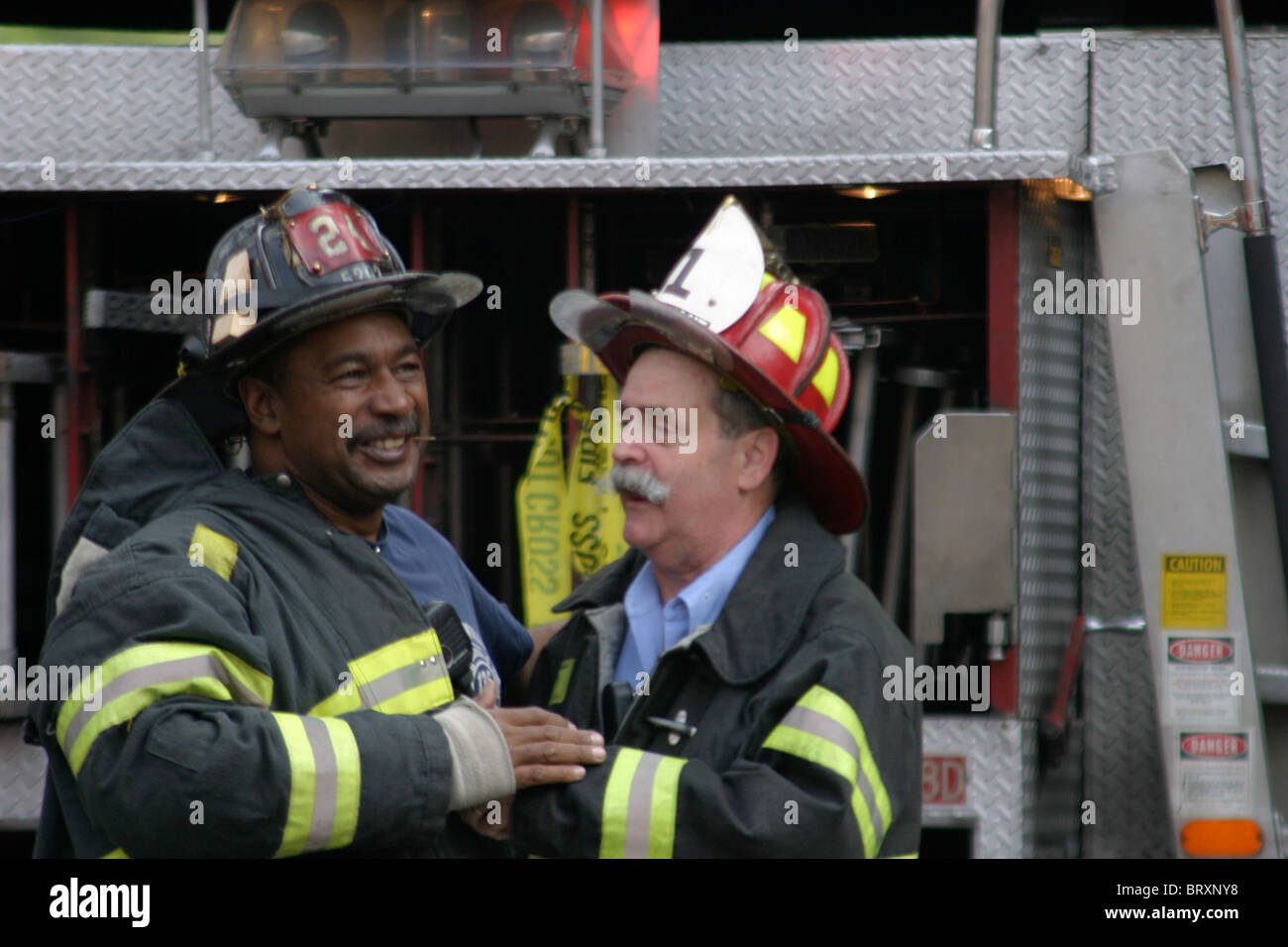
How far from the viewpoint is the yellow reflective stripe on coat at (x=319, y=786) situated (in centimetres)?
230

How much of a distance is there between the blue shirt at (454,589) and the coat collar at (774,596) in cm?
52

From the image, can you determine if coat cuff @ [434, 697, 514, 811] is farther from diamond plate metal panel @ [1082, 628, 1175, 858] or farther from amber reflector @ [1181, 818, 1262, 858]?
diamond plate metal panel @ [1082, 628, 1175, 858]

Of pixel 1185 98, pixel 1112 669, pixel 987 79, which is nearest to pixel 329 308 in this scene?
pixel 987 79

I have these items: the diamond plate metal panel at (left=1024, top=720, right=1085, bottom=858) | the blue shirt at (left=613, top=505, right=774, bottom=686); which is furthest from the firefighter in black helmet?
the diamond plate metal panel at (left=1024, top=720, right=1085, bottom=858)

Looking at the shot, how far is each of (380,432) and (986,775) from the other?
2371 millimetres

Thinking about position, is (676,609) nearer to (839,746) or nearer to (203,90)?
(839,746)

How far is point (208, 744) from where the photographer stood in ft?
7.39

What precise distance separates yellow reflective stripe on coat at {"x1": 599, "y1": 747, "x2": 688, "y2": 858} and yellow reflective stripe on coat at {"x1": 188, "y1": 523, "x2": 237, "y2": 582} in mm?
724

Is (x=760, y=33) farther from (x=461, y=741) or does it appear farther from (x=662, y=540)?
(x=461, y=741)

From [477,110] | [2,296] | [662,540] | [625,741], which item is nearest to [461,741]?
[625,741]

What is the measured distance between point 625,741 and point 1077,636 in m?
2.39

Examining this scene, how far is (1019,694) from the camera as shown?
450 centimetres

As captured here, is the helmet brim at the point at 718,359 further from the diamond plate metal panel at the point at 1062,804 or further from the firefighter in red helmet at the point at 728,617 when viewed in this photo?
the diamond plate metal panel at the point at 1062,804

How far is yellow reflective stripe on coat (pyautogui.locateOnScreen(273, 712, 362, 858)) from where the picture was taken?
2.30m
